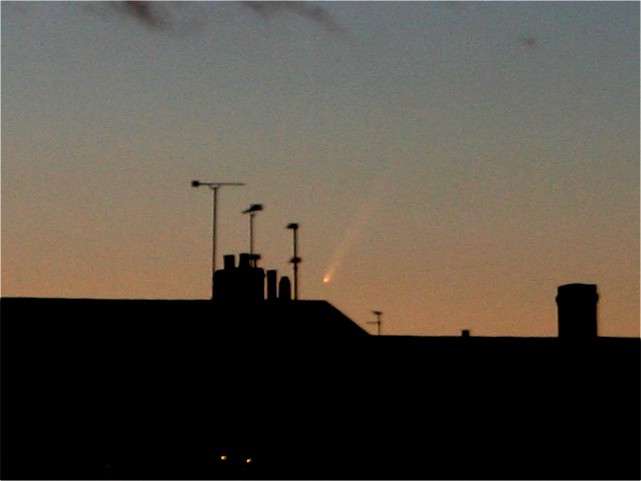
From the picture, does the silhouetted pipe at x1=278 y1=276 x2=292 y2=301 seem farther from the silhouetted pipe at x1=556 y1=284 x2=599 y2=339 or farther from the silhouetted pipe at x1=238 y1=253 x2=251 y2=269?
the silhouetted pipe at x1=556 y1=284 x2=599 y2=339

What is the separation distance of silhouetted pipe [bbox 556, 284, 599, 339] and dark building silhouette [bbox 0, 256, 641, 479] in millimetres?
38

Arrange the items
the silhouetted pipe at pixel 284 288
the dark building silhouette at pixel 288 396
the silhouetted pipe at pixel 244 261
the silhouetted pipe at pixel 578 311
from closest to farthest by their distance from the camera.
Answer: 1. the dark building silhouette at pixel 288 396
2. the silhouetted pipe at pixel 578 311
3. the silhouetted pipe at pixel 244 261
4. the silhouetted pipe at pixel 284 288

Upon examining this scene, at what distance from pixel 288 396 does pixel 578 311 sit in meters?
7.32

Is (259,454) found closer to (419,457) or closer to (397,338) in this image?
(419,457)

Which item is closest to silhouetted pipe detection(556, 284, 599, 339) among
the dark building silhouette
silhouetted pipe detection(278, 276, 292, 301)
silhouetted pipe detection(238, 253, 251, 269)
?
the dark building silhouette

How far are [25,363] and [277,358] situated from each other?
203 inches

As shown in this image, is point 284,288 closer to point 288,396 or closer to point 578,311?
point 288,396

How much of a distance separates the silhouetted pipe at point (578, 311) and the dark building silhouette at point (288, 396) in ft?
0.12

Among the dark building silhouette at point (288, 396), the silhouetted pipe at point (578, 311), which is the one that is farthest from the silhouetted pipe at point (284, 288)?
the silhouetted pipe at point (578, 311)

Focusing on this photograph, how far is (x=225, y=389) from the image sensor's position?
32.2 m

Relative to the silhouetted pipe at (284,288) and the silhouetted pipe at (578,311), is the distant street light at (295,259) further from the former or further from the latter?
the silhouetted pipe at (578,311)

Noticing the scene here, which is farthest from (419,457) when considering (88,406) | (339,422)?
(88,406)

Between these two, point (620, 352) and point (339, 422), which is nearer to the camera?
point (339, 422)

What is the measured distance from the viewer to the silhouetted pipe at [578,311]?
35.3m
